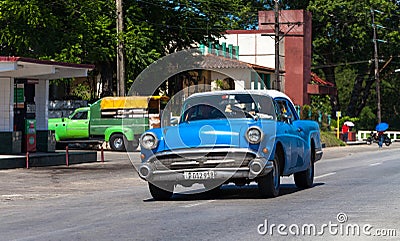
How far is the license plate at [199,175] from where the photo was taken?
13.4m

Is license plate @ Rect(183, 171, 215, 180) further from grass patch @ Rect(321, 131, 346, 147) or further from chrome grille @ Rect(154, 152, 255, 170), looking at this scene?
grass patch @ Rect(321, 131, 346, 147)

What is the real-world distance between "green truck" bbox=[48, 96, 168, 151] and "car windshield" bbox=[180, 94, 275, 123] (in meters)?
21.9

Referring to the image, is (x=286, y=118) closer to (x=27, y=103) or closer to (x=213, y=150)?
(x=213, y=150)

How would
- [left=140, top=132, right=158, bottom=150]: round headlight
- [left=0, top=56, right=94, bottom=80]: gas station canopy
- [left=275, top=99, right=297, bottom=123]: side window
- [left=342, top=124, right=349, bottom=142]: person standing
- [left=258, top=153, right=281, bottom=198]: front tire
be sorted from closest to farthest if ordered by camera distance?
[left=140, top=132, right=158, bottom=150]: round headlight, [left=258, top=153, right=281, bottom=198]: front tire, [left=275, top=99, right=297, bottom=123]: side window, [left=0, top=56, right=94, bottom=80]: gas station canopy, [left=342, top=124, right=349, bottom=142]: person standing

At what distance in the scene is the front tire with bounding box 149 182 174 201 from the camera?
14.4 m

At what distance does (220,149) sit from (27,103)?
17521mm

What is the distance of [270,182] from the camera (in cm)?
1408

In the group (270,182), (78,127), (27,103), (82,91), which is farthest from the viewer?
(82,91)

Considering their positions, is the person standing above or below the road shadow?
above

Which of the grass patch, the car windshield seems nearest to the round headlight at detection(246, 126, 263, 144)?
the car windshield

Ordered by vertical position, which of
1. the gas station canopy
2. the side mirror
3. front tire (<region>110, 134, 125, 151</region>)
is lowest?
front tire (<region>110, 134, 125, 151</region>)

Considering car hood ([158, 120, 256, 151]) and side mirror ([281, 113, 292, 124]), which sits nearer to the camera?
car hood ([158, 120, 256, 151])

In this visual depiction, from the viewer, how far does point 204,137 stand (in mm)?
13578

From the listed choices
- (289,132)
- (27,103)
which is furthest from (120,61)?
(289,132)
